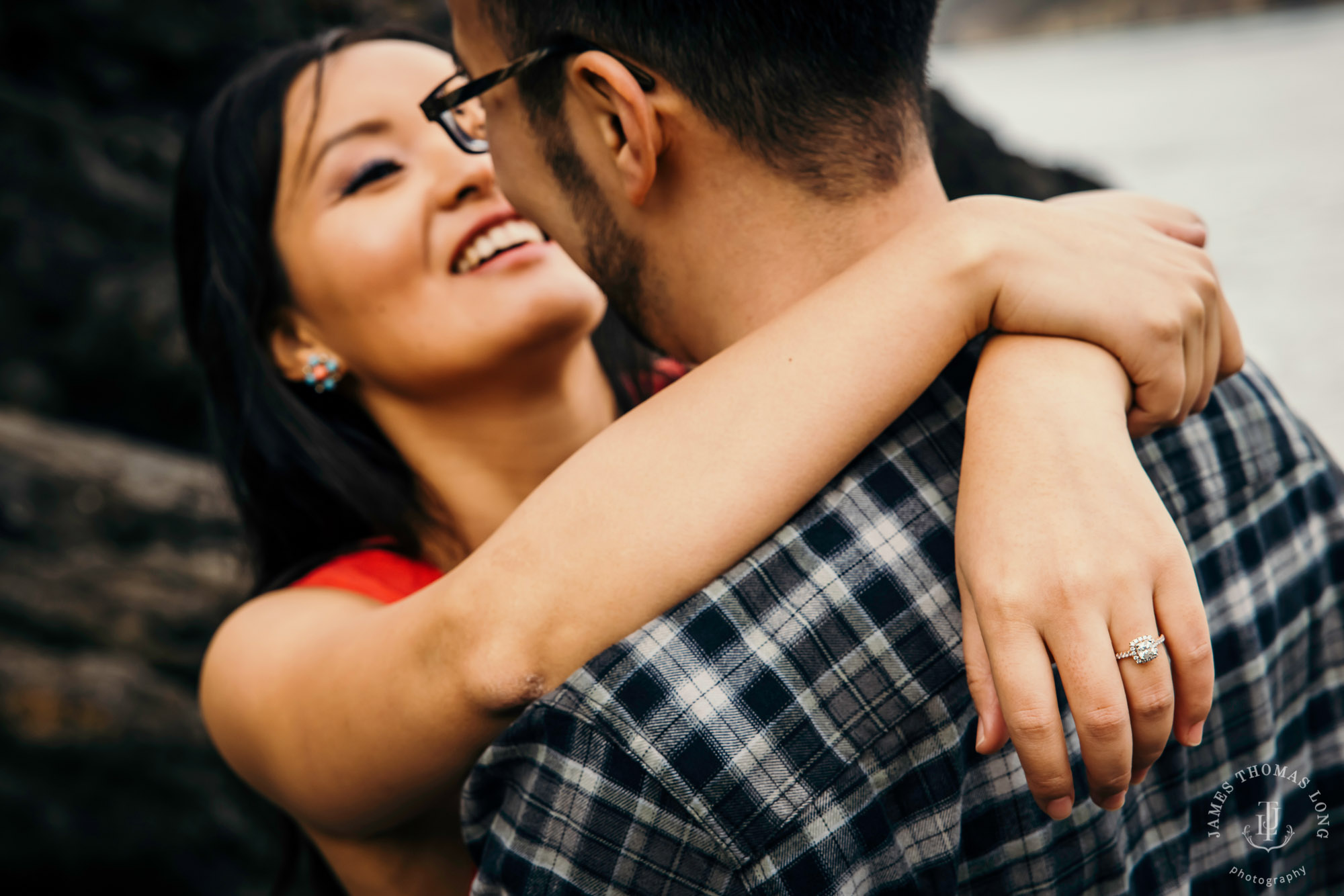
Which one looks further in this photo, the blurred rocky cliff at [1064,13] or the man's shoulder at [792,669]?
the blurred rocky cliff at [1064,13]

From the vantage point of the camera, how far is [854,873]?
34.0 inches

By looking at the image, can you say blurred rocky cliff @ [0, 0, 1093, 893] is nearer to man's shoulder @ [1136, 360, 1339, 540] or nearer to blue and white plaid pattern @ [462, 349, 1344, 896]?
man's shoulder @ [1136, 360, 1339, 540]

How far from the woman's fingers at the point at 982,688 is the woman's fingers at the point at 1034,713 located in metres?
0.03

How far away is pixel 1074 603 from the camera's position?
77cm

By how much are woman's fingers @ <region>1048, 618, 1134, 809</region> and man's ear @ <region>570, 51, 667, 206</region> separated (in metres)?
0.67

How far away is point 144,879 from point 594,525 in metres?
3.02

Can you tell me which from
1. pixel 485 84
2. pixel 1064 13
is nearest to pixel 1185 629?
pixel 485 84

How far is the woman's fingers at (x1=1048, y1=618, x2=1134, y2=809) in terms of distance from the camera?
2.47ft

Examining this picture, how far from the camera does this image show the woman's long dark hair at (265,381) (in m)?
1.81

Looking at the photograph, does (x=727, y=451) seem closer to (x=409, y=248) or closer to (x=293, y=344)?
(x=409, y=248)

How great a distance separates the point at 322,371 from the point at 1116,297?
1472 mm

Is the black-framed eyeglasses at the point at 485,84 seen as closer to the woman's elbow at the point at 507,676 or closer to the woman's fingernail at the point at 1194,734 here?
the woman's elbow at the point at 507,676

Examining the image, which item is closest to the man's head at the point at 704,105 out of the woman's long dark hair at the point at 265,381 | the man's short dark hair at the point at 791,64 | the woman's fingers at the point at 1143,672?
the man's short dark hair at the point at 791,64

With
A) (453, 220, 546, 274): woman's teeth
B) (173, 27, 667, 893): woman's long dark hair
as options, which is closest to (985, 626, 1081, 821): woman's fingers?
(453, 220, 546, 274): woman's teeth
